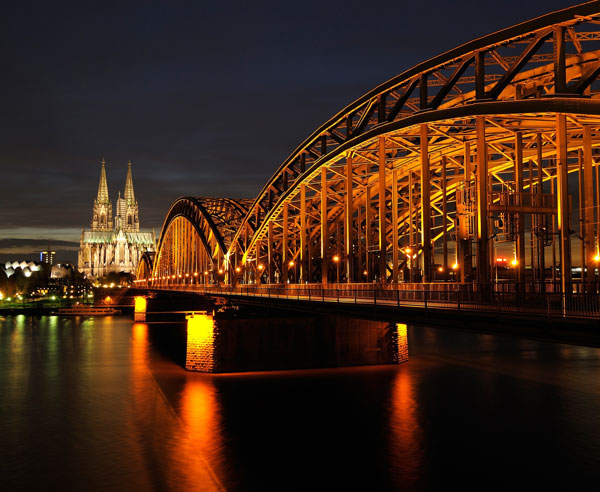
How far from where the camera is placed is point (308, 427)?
33.5m

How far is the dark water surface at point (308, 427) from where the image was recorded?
86.6 ft

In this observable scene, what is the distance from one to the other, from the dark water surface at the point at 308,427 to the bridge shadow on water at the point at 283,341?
0.92 metres

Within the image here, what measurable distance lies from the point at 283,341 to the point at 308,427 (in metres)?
12.7

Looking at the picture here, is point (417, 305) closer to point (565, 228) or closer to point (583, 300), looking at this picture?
point (565, 228)

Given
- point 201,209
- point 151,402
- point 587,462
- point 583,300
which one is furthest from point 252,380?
point 201,209

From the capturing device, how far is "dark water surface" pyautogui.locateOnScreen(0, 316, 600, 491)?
26406 mm

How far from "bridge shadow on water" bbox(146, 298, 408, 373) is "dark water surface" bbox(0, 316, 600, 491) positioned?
3.01ft

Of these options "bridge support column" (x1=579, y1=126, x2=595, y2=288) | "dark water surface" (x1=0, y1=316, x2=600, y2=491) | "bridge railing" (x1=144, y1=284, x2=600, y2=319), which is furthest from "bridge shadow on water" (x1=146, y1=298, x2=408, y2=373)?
"bridge support column" (x1=579, y1=126, x2=595, y2=288)

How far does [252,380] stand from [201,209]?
59.6 meters

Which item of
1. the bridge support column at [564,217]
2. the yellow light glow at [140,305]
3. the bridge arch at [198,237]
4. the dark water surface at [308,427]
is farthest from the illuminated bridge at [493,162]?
the yellow light glow at [140,305]

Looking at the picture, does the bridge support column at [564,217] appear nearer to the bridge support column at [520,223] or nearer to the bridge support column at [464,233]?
the bridge support column at [520,223]

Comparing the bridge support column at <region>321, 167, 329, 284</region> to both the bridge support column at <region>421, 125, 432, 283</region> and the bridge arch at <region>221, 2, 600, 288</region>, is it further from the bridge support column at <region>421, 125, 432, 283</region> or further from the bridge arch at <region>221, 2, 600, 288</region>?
the bridge support column at <region>421, 125, 432, 283</region>

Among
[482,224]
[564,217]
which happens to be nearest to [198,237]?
[482,224]

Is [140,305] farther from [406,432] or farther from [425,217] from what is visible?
[406,432]
